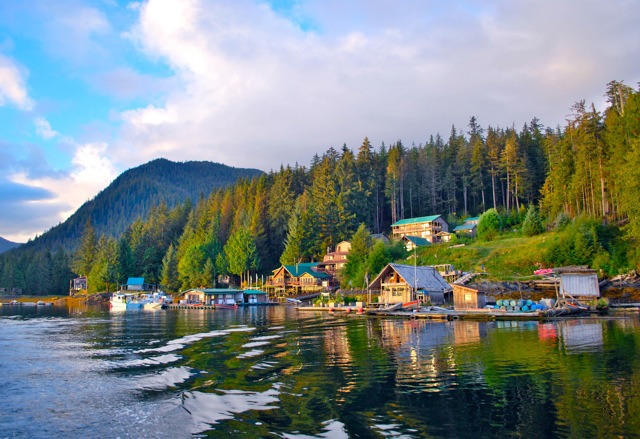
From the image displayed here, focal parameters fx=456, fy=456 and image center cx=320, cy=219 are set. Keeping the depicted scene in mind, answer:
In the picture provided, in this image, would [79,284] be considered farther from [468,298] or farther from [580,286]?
[580,286]

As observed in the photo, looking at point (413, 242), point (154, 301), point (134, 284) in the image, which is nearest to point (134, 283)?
point (134, 284)

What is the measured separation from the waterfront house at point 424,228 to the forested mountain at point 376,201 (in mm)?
7133

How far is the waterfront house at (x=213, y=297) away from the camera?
291ft

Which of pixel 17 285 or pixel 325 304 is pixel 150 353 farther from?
pixel 17 285

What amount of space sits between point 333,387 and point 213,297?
75.8 meters

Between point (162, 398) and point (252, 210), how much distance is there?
356 ft

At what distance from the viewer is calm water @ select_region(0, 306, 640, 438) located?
12742 mm

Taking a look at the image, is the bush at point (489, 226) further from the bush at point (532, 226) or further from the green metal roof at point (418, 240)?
the green metal roof at point (418, 240)

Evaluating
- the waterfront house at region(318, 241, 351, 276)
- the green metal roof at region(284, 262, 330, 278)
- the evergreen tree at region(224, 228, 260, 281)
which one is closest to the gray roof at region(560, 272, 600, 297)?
the waterfront house at region(318, 241, 351, 276)

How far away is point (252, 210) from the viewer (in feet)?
407

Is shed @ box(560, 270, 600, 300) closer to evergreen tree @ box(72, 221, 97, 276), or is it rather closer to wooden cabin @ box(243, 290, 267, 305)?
wooden cabin @ box(243, 290, 267, 305)

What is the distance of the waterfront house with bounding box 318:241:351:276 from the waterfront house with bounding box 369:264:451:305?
1306 inches

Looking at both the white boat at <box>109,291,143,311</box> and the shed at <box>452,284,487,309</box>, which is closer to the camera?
the shed at <box>452,284,487,309</box>

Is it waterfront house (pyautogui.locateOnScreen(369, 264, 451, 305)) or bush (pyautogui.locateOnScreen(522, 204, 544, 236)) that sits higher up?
bush (pyautogui.locateOnScreen(522, 204, 544, 236))
